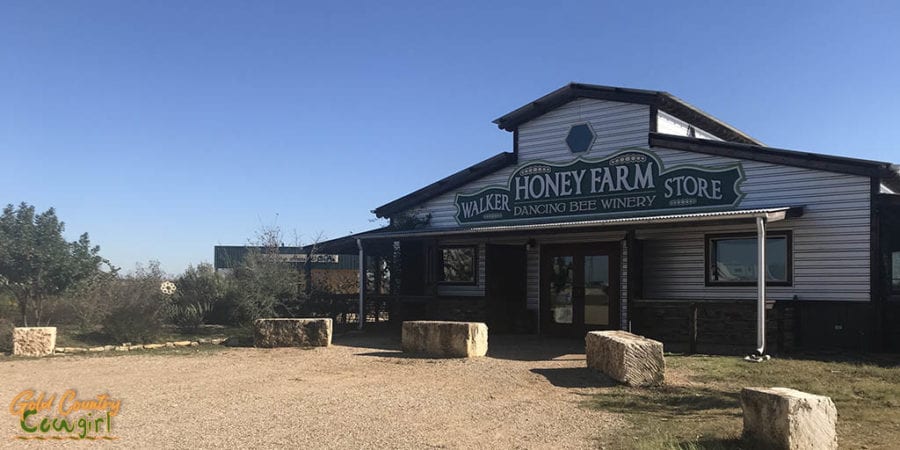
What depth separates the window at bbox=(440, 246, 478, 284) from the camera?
17.7m

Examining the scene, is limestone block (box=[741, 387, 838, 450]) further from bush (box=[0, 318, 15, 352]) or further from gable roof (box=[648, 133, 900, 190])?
bush (box=[0, 318, 15, 352])

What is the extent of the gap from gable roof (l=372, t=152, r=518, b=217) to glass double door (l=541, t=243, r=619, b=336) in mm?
2727

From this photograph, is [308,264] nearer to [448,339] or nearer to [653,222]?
[448,339]

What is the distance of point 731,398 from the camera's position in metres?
8.11

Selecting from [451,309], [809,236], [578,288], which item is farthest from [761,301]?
[451,309]

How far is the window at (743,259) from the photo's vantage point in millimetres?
13086

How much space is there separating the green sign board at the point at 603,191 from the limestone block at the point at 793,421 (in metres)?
8.94

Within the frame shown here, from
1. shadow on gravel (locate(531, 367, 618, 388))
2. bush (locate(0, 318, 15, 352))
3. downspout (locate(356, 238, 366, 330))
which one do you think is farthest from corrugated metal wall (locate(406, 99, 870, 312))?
bush (locate(0, 318, 15, 352))

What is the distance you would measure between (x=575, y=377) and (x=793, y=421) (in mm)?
4342

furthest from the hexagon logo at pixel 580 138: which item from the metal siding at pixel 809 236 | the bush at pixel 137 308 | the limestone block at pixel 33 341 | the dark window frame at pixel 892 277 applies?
the limestone block at pixel 33 341

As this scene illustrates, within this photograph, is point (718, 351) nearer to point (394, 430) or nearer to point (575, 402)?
point (575, 402)

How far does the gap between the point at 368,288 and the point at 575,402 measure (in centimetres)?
1337

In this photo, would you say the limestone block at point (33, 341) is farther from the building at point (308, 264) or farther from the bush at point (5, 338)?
the building at point (308, 264)

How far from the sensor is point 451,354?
12.0m
